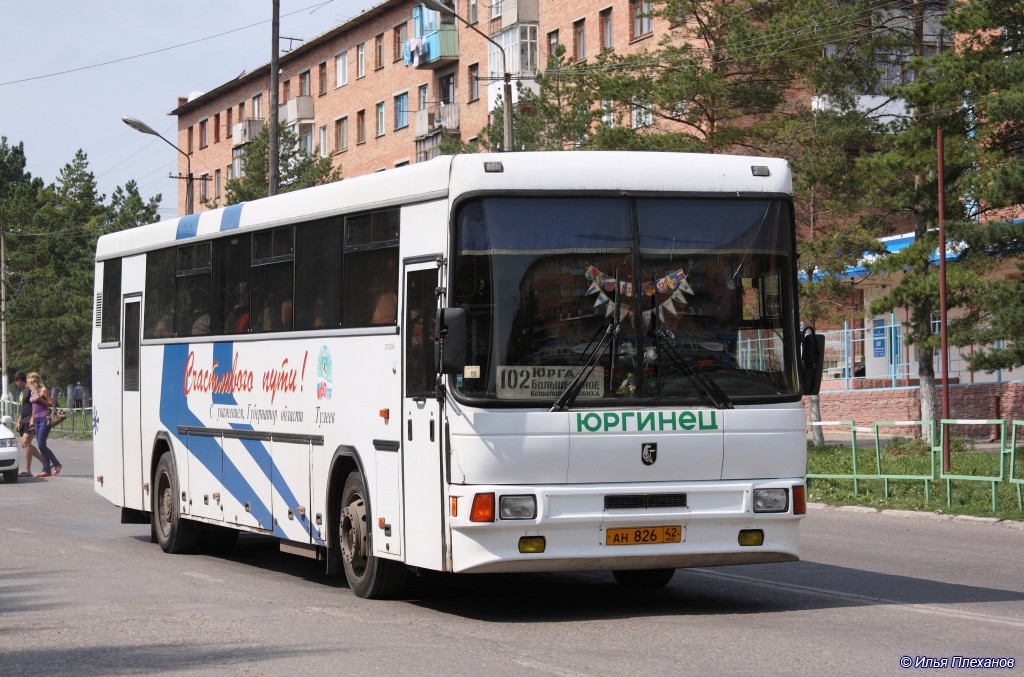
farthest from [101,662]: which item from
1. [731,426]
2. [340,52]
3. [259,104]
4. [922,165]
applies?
[259,104]

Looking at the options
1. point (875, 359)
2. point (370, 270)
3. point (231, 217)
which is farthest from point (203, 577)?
point (875, 359)

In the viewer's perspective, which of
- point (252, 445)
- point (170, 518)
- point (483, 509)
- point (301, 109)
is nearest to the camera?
point (483, 509)

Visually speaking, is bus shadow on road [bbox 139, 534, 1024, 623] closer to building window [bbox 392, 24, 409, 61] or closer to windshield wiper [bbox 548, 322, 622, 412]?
windshield wiper [bbox 548, 322, 622, 412]

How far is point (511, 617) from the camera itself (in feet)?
35.8

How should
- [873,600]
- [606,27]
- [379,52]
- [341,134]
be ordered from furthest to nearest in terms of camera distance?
[341,134] < [379,52] < [606,27] < [873,600]

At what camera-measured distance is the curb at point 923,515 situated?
18.5m

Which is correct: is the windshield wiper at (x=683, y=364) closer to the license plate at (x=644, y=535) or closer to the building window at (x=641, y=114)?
the license plate at (x=644, y=535)

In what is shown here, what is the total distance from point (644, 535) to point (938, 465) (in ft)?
42.5

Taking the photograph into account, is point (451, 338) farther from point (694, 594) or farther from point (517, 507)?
point (694, 594)

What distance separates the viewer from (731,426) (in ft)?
35.1

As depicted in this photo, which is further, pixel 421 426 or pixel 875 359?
pixel 875 359

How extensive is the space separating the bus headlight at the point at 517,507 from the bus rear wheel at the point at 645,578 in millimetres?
2433

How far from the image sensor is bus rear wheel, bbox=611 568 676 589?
12.5 metres

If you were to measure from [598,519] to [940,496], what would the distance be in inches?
454
